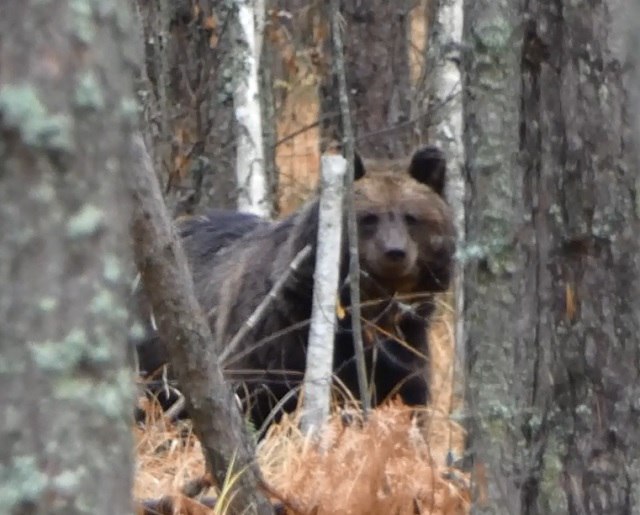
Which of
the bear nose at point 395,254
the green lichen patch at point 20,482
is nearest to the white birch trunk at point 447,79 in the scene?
the bear nose at point 395,254

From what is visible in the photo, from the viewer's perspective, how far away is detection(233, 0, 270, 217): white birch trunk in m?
9.67

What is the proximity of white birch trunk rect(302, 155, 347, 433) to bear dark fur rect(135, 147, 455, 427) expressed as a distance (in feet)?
2.39

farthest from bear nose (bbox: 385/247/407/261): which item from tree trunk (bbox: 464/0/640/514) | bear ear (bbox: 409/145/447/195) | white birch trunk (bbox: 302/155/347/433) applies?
tree trunk (bbox: 464/0/640/514)

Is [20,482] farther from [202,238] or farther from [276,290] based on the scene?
[202,238]

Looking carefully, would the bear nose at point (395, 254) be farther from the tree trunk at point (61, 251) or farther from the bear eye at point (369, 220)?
the tree trunk at point (61, 251)

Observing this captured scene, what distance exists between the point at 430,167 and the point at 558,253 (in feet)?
16.0

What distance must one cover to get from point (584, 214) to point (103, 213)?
2155 millimetres

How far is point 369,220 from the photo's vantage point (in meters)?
8.70

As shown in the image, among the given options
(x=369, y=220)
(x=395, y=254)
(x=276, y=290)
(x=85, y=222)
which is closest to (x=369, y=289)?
(x=395, y=254)

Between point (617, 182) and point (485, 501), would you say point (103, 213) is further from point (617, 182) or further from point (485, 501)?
point (485, 501)

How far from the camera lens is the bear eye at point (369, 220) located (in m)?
8.67

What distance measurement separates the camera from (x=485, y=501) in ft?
14.1

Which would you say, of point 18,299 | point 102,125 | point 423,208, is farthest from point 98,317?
point 423,208

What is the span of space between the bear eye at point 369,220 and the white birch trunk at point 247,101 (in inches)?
47.8
